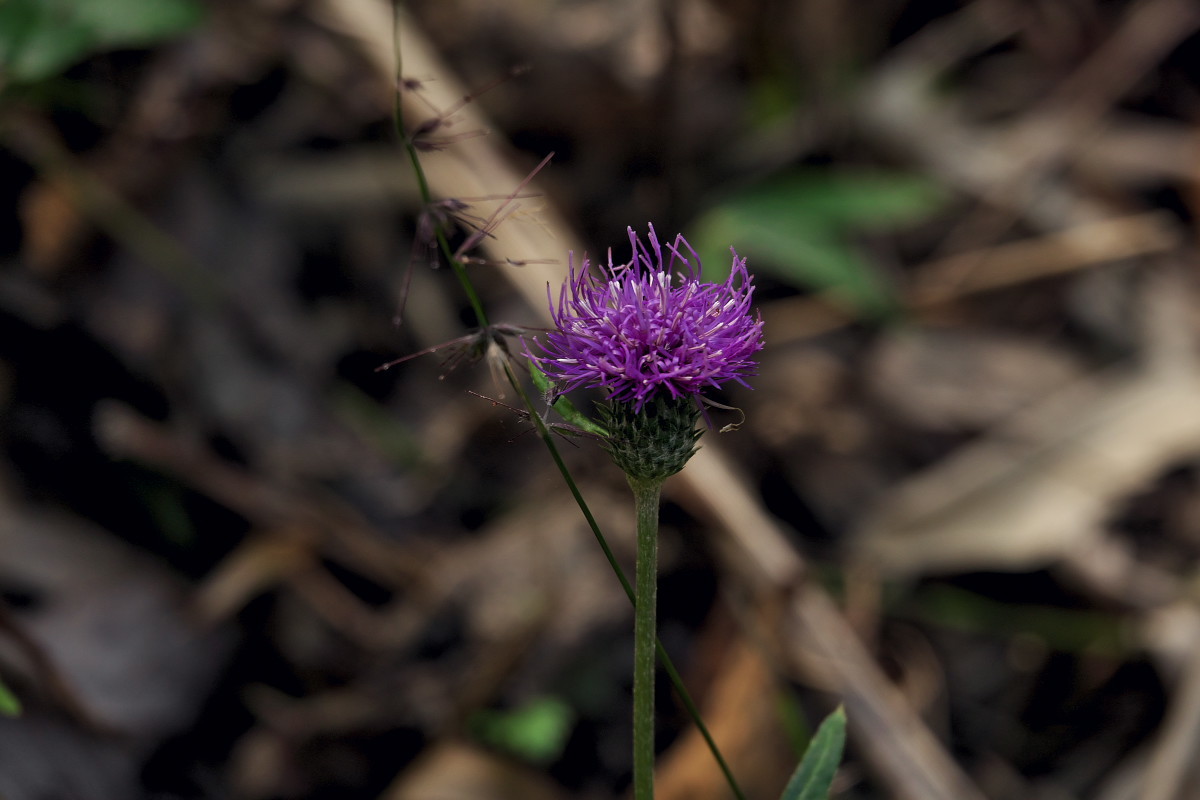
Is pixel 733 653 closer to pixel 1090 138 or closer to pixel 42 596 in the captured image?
pixel 42 596

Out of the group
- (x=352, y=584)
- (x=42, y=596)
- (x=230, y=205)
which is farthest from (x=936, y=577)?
(x=230, y=205)

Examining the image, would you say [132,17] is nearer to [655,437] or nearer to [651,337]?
[651,337]

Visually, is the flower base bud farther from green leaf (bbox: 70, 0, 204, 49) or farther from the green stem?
green leaf (bbox: 70, 0, 204, 49)

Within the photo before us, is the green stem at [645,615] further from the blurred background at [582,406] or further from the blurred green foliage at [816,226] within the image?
the blurred green foliage at [816,226]

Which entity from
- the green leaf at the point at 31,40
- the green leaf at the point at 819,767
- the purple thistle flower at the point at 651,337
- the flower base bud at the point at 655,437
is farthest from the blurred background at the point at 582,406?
the green leaf at the point at 819,767

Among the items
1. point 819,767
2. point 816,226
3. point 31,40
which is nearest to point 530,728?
point 819,767

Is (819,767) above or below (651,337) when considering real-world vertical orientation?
below

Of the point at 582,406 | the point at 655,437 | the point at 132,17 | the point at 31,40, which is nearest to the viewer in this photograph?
the point at 655,437
